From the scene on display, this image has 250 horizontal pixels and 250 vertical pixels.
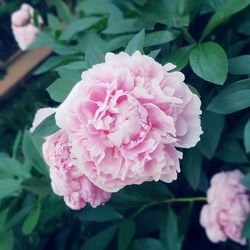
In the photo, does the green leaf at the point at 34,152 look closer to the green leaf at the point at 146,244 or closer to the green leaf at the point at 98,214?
the green leaf at the point at 98,214

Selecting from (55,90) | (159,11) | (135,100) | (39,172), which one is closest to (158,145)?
(135,100)

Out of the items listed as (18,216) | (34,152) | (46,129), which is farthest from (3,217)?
(46,129)

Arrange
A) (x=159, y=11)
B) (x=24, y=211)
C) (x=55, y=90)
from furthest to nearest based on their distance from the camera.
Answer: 1. (x=24, y=211)
2. (x=159, y=11)
3. (x=55, y=90)

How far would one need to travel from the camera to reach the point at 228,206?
93 centimetres

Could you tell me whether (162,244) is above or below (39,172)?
below

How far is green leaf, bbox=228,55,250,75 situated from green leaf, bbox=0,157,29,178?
438 mm

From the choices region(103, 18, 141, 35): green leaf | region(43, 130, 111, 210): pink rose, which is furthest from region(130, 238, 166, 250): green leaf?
region(103, 18, 141, 35): green leaf

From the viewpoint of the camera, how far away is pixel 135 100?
0.54m

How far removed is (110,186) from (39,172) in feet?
1.23

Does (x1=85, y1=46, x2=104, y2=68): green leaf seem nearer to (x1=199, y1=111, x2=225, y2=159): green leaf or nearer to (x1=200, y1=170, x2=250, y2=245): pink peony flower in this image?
(x1=199, y1=111, x2=225, y2=159): green leaf

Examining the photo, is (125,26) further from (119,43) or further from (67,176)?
(67,176)

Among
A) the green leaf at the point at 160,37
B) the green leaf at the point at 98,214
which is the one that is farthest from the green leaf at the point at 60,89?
the green leaf at the point at 98,214

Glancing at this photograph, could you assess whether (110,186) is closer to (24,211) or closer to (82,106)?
(82,106)

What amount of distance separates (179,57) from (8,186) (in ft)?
1.29
